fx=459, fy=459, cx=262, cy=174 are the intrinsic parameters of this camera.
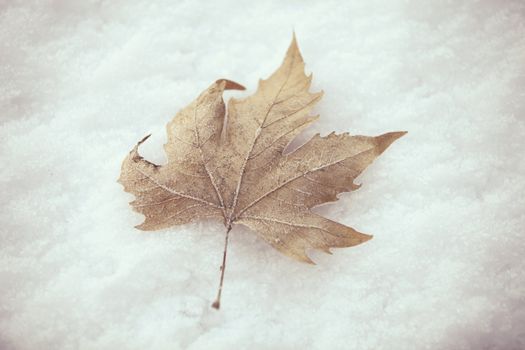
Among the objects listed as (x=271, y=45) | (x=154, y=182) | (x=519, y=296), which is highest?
(x=271, y=45)

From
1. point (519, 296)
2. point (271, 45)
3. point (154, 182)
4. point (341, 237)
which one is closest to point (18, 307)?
point (154, 182)

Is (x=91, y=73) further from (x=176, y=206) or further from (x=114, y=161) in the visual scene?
(x=176, y=206)

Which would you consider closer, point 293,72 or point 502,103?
point 293,72

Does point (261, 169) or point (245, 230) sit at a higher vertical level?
point (261, 169)
